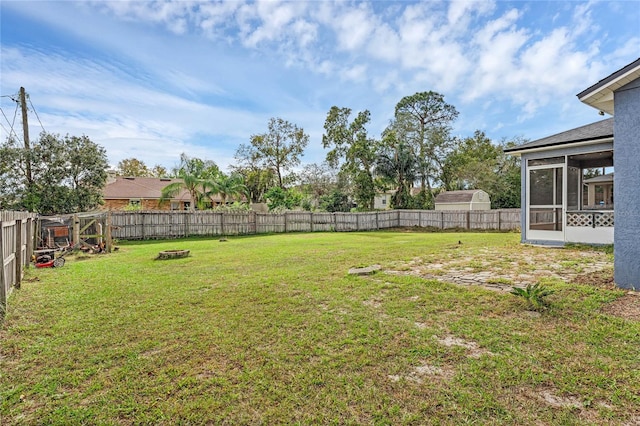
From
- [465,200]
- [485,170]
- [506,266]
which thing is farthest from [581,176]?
[485,170]

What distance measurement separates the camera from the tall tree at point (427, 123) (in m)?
30.4

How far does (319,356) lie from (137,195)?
90.6 feet

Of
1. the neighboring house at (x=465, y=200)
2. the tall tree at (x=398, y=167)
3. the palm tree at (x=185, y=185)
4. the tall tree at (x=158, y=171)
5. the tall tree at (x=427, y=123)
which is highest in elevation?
the tall tree at (x=427, y=123)

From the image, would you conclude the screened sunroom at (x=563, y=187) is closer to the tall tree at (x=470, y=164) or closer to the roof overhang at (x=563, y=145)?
the roof overhang at (x=563, y=145)

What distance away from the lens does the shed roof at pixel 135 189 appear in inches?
1013

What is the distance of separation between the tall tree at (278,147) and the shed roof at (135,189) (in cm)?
726

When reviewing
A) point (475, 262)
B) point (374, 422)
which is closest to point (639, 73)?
point (475, 262)

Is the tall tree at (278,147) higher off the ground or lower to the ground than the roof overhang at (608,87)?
higher

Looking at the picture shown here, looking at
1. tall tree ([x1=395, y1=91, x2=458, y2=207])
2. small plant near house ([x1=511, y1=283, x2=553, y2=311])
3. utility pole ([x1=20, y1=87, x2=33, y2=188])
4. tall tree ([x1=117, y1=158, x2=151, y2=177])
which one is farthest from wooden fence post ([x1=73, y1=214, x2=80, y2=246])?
tall tree ([x1=117, y1=158, x2=151, y2=177])

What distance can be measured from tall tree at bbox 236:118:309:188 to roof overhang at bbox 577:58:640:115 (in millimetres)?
26099

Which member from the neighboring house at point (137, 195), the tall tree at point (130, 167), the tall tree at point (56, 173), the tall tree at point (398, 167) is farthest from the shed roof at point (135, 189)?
the tall tree at point (398, 167)

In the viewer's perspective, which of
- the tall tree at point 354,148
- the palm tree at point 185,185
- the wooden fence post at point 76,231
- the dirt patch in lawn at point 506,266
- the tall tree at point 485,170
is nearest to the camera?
the dirt patch in lawn at point 506,266

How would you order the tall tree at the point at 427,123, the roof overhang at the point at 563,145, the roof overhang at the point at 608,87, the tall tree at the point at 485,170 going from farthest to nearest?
the tall tree at the point at 427,123, the tall tree at the point at 485,170, the roof overhang at the point at 563,145, the roof overhang at the point at 608,87

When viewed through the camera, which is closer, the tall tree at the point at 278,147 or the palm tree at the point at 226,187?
the palm tree at the point at 226,187
